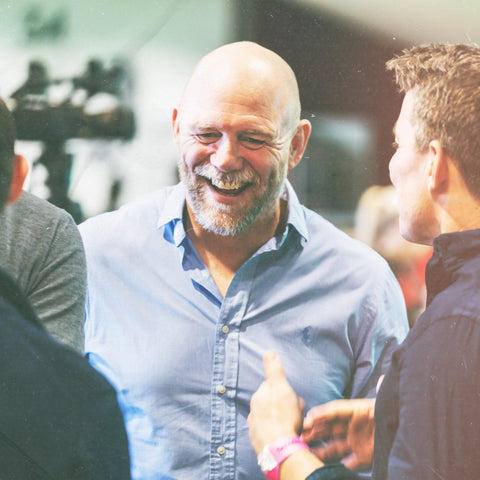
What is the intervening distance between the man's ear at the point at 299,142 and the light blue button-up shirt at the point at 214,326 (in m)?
0.09

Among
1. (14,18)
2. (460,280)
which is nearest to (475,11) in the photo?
(460,280)

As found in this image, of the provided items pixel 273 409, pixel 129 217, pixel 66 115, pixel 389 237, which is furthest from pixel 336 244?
pixel 66 115

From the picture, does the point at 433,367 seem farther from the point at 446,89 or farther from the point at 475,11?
the point at 475,11

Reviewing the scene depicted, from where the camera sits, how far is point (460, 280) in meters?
1.62

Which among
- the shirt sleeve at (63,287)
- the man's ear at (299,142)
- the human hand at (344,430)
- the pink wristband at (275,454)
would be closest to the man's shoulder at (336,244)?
the man's ear at (299,142)

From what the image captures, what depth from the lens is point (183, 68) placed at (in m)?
1.79

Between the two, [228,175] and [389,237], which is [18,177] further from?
[389,237]

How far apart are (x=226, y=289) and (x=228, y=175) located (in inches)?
13.4

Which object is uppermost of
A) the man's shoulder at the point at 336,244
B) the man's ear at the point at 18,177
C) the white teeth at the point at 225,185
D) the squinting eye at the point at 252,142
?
the squinting eye at the point at 252,142

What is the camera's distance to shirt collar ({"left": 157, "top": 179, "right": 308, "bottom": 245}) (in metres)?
1.82

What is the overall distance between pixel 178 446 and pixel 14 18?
1.34 metres

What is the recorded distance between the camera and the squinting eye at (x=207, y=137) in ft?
5.60

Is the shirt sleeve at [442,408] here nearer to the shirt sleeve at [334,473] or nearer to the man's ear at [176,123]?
the shirt sleeve at [334,473]

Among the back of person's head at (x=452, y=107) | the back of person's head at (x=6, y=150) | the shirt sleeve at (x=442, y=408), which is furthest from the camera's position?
the back of person's head at (x=6, y=150)
